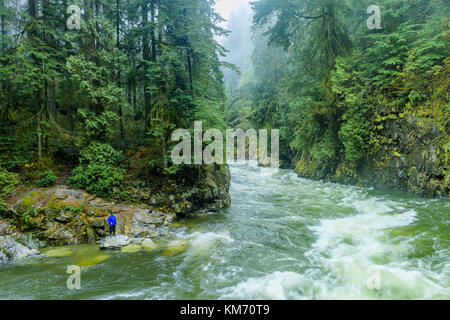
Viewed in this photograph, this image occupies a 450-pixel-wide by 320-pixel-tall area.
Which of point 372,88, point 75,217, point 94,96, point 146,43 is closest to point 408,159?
point 372,88

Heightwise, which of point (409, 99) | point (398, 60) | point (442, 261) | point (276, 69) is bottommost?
point (442, 261)

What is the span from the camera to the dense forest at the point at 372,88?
1129cm

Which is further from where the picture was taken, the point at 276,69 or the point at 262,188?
the point at 276,69

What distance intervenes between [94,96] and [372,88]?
15.8 m

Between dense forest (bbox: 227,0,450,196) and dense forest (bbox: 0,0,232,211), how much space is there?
22.1 feet

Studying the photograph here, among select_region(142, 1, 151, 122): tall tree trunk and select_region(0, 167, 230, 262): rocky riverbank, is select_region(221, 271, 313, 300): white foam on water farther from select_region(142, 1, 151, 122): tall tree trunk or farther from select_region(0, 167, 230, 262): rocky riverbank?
select_region(142, 1, 151, 122): tall tree trunk

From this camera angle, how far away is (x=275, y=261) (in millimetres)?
7301

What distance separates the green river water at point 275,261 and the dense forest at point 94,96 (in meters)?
3.69

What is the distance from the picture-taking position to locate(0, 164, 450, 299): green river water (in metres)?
5.69

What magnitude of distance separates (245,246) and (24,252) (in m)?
7.22

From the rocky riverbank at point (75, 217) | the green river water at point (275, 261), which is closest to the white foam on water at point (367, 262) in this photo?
the green river water at point (275, 261)

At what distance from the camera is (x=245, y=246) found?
843 cm
